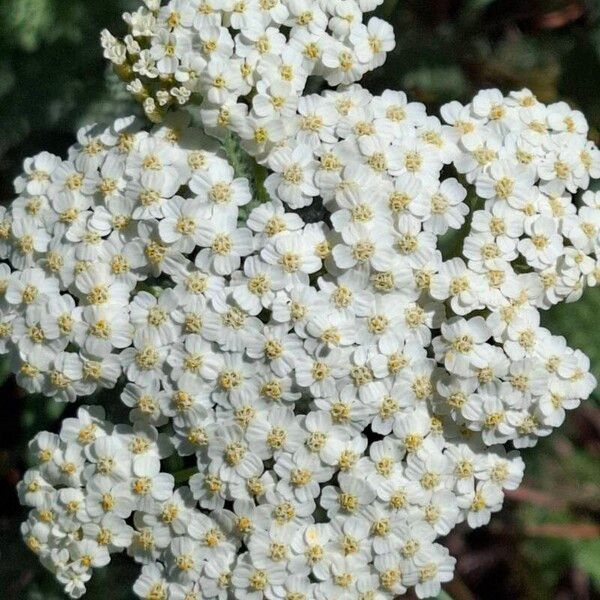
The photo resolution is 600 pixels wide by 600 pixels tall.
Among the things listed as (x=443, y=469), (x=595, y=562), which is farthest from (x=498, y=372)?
(x=595, y=562)

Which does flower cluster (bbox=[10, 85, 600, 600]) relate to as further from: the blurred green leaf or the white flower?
the blurred green leaf

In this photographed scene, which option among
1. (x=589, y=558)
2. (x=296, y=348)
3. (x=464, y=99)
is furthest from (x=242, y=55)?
(x=589, y=558)

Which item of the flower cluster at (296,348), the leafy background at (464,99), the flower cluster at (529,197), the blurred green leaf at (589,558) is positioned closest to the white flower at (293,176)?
the flower cluster at (296,348)

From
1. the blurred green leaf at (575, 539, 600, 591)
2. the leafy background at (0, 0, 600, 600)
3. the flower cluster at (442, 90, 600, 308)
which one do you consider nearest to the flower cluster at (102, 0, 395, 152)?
the flower cluster at (442, 90, 600, 308)

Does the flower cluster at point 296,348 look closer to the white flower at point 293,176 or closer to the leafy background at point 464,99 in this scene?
the white flower at point 293,176

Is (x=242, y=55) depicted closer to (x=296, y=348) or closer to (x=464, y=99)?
(x=296, y=348)

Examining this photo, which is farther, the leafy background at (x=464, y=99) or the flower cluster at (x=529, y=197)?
the leafy background at (x=464, y=99)
